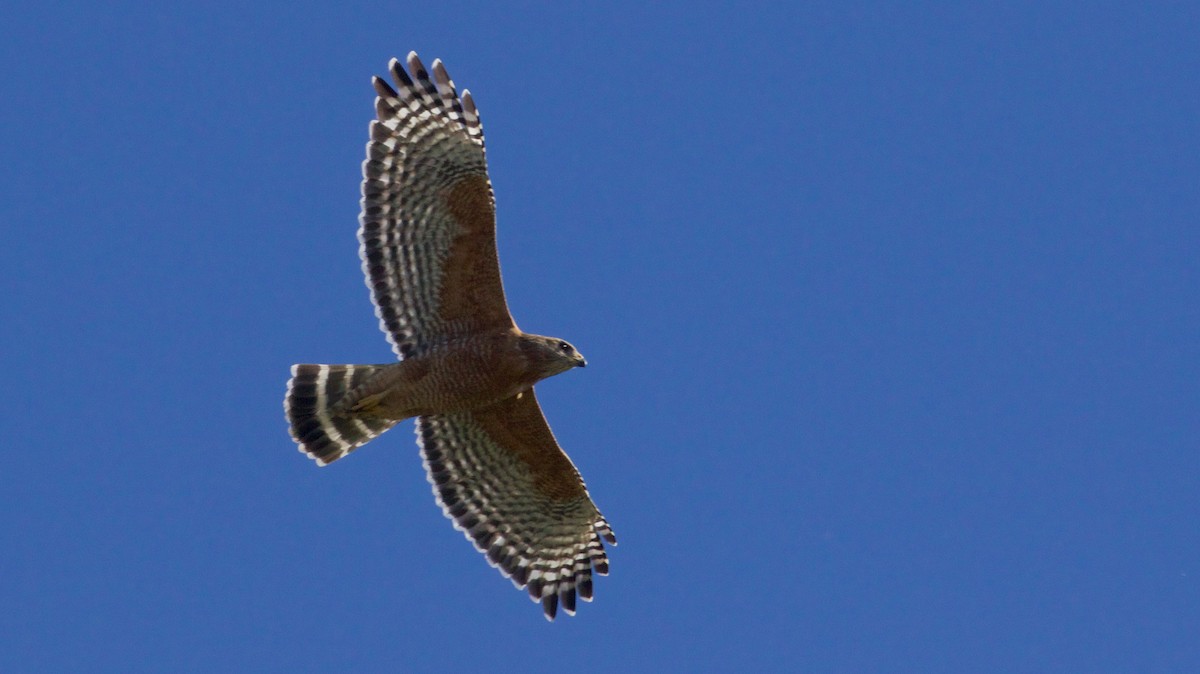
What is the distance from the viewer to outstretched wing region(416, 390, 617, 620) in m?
14.3

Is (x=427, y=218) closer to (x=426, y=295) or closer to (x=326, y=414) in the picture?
(x=426, y=295)

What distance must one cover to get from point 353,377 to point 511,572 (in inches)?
88.3

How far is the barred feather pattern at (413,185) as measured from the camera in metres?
13.5

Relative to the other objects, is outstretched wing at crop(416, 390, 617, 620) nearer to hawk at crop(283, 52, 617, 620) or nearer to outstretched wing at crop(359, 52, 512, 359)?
hawk at crop(283, 52, 617, 620)

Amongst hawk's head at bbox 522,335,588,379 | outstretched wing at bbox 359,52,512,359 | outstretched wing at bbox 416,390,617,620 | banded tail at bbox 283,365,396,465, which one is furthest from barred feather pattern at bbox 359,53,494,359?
outstretched wing at bbox 416,390,617,620

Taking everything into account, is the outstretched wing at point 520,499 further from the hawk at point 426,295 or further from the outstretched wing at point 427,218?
the outstretched wing at point 427,218

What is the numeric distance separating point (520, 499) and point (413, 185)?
9.29 ft

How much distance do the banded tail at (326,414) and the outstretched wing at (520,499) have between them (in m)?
0.66

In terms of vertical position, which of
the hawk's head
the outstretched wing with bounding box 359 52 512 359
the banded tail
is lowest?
the banded tail

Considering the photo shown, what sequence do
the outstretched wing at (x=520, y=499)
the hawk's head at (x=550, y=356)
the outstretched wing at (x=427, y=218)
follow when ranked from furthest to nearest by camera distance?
the outstretched wing at (x=520, y=499), the outstretched wing at (x=427, y=218), the hawk's head at (x=550, y=356)

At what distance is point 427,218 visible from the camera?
13.5m

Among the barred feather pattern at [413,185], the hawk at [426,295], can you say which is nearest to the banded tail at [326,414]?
the hawk at [426,295]

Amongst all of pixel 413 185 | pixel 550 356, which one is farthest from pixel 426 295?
pixel 550 356

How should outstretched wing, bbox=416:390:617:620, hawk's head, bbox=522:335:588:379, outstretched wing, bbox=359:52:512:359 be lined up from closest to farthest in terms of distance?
hawk's head, bbox=522:335:588:379 < outstretched wing, bbox=359:52:512:359 < outstretched wing, bbox=416:390:617:620
